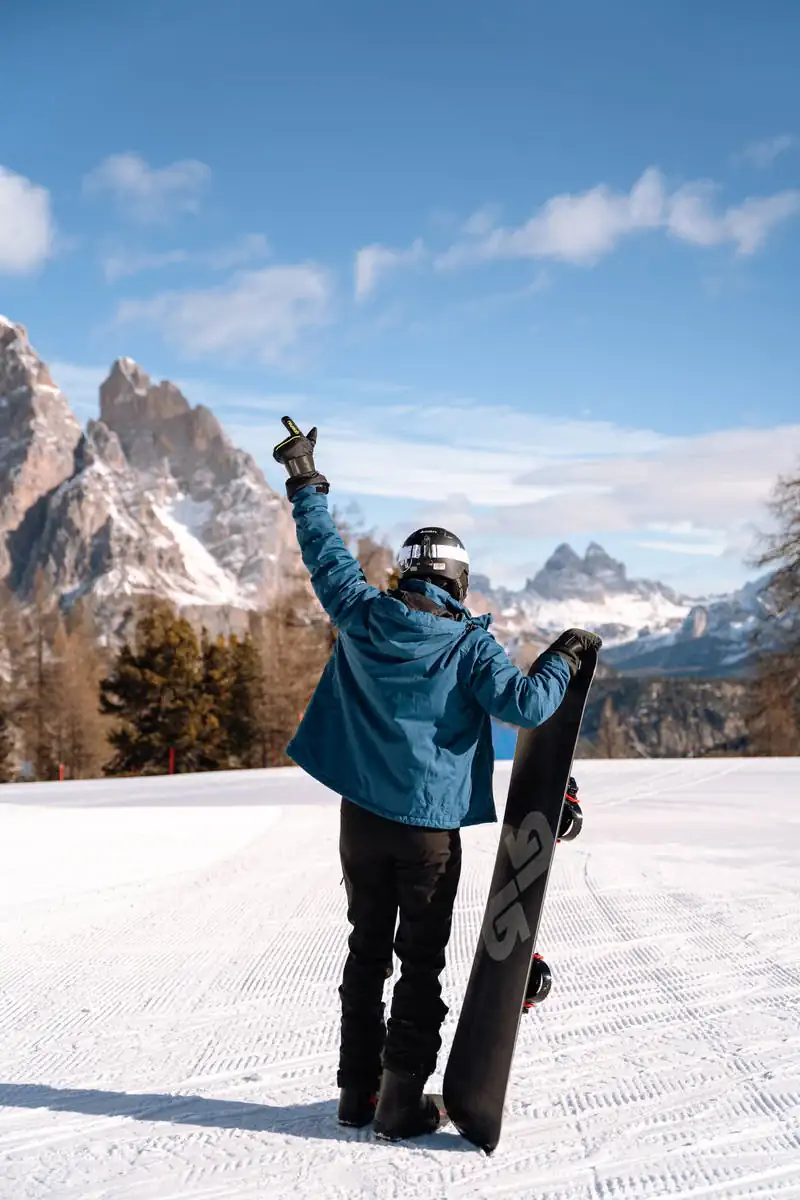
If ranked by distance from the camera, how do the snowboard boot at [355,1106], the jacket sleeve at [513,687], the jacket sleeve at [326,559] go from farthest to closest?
the jacket sleeve at [326,559]
the snowboard boot at [355,1106]
the jacket sleeve at [513,687]

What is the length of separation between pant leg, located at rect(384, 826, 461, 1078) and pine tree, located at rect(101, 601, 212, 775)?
120 ft

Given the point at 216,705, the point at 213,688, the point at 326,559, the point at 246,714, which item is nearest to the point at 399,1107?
the point at 326,559

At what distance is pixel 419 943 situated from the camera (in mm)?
3262

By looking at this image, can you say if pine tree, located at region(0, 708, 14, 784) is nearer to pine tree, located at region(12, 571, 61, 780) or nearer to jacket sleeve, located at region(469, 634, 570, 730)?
pine tree, located at region(12, 571, 61, 780)

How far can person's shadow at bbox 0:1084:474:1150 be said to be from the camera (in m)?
3.28

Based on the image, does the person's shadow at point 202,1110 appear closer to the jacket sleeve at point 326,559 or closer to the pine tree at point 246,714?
the jacket sleeve at point 326,559

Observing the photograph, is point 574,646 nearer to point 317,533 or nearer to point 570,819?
point 570,819

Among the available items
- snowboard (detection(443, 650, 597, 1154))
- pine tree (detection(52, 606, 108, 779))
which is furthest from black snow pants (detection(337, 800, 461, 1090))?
pine tree (detection(52, 606, 108, 779))

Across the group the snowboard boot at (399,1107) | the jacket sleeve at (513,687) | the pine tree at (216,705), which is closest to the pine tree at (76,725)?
the pine tree at (216,705)

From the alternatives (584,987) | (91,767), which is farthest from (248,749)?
(584,987)

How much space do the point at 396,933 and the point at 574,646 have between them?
106cm

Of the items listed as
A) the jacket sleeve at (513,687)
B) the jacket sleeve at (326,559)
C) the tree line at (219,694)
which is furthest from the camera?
the tree line at (219,694)

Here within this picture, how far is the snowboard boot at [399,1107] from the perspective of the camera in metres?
3.21

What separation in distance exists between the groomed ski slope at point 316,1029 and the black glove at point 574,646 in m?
1.40
